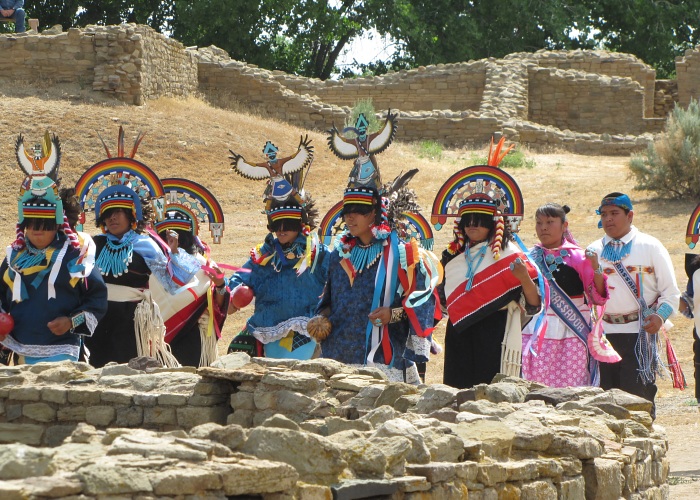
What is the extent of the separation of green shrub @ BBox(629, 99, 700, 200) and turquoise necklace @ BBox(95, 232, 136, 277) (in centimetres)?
1071

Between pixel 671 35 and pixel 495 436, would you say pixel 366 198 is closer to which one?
pixel 495 436

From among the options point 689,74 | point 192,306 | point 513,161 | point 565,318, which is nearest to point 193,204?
point 192,306

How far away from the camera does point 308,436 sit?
463 centimetres

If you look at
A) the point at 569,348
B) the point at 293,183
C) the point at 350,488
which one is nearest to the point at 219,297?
the point at 293,183

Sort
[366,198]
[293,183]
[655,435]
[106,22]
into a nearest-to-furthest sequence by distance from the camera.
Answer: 1. [655,435]
2. [366,198]
3. [293,183]
4. [106,22]

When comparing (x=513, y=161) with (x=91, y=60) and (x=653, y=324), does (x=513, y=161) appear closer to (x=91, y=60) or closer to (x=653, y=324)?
(x=91, y=60)

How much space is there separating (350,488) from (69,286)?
363cm

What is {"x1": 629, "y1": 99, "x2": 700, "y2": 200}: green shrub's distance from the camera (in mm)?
17547

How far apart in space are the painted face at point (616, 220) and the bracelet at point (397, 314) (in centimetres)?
169

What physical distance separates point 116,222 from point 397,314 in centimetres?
204

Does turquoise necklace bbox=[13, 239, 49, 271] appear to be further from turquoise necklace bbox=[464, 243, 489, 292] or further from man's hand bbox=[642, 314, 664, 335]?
man's hand bbox=[642, 314, 664, 335]

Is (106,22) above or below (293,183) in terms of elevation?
above

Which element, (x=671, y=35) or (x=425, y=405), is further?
(x=671, y=35)

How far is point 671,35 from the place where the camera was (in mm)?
33344
